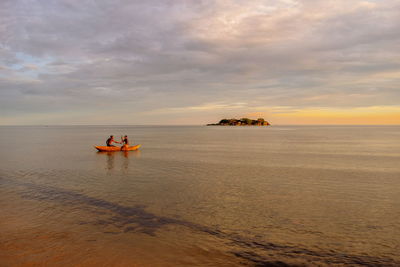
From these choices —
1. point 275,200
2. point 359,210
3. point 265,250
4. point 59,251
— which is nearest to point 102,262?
point 59,251

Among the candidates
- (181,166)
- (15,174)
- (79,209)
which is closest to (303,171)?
(181,166)

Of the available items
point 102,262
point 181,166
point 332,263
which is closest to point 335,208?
point 332,263

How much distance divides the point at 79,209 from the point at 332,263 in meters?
11.5

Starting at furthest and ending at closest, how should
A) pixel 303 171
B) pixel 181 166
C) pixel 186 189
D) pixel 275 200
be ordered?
1. pixel 181 166
2. pixel 303 171
3. pixel 186 189
4. pixel 275 200

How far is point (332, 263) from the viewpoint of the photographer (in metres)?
9.38

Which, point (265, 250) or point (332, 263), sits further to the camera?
point (265, 250)

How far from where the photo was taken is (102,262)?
920cm

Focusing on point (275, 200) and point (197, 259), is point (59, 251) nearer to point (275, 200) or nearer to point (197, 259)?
point (197, 259)

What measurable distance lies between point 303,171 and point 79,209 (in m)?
20.0

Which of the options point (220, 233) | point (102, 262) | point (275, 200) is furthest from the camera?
point (275, 200)

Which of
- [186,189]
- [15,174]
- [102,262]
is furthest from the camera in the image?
[15,174]

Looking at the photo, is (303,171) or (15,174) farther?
(303,171)

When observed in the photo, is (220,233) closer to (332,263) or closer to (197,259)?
(197,259)

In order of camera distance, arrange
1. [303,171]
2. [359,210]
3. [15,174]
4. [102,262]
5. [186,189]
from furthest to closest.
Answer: [303,171], [15,174], [186,189], [359,210], [102,262]
